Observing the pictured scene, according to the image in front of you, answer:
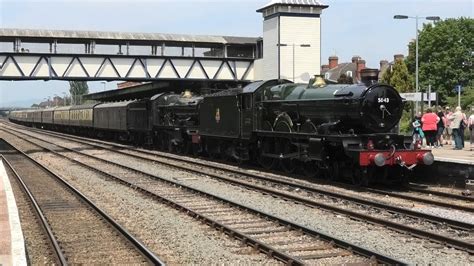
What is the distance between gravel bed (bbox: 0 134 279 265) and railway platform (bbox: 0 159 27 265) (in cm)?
181

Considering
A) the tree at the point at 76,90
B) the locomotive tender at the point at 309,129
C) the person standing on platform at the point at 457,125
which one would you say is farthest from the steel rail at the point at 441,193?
the tree at the point at 76,90

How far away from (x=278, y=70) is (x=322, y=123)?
21523 mm

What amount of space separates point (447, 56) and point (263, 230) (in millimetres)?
63587

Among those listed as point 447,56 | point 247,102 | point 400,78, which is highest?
point 447,56

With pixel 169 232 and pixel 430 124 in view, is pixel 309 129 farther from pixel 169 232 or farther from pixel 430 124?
pixel 169 232

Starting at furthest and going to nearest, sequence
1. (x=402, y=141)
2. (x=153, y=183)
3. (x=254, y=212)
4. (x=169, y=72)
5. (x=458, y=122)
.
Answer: (x=169, y=72), (x=458, y=122), (x=153, y=183), (x=402, y=141), (x=254, y=212)

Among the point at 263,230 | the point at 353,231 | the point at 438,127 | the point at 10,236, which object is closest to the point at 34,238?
the point at 10,236

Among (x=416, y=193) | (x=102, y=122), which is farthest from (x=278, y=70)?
(x=416, y=193)

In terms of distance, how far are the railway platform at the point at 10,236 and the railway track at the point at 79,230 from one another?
580 millimetres

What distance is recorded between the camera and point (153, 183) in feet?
51.0

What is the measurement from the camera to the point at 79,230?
955 centimetres

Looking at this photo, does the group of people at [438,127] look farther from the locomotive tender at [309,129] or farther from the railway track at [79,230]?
the railway track at [79,230]

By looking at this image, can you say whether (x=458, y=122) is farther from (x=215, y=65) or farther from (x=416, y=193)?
A: (x=215, y=65)

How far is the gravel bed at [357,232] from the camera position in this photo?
23.8ft
